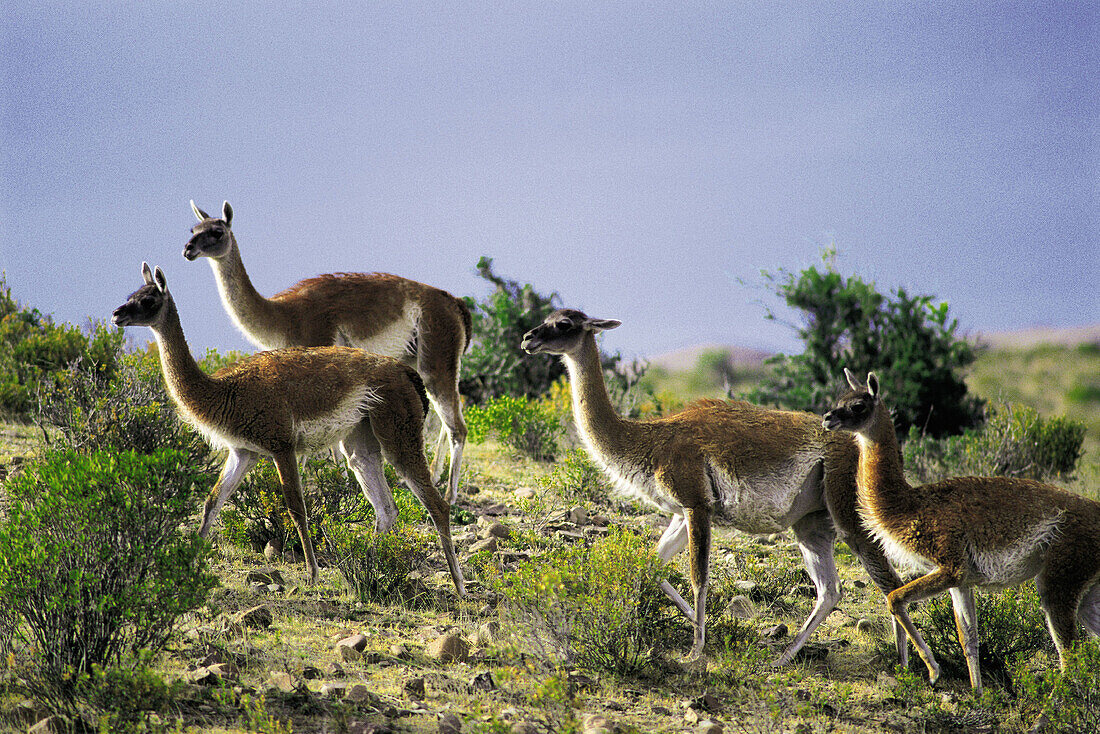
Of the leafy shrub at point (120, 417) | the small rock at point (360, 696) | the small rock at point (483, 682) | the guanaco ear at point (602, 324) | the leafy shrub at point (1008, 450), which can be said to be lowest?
the small rock at point (483, 682)

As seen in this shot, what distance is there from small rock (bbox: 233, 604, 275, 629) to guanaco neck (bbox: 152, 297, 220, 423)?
1505mm

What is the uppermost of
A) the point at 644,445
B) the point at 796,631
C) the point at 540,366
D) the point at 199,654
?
the point at 540,366

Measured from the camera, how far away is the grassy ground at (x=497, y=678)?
4984 millimetres

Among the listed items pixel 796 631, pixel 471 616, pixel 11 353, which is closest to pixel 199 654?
pixel 471 616

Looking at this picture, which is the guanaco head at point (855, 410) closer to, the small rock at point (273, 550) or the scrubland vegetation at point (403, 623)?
the scrubland vegetation at point (403, 623)

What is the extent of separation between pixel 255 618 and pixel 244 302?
168 inches

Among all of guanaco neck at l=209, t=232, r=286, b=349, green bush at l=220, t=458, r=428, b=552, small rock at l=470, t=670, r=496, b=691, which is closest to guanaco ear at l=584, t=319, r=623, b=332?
green bush at l=220, t=458, r=428, b=552

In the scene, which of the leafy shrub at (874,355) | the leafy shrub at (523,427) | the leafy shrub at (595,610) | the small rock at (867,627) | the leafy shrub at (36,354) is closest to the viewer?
the leafy shrub at (595,610)

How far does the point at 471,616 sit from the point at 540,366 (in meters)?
9.89

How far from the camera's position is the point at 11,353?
1215 centimetres

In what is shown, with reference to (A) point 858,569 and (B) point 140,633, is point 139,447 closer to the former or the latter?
(B) point 140,633

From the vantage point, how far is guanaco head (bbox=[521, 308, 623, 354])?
6.63 metres

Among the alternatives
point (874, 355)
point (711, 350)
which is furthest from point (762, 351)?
point (874, 355)

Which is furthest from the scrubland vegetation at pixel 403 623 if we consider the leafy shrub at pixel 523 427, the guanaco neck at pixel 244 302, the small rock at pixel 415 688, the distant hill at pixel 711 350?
the distant hill at pixel 711 350
